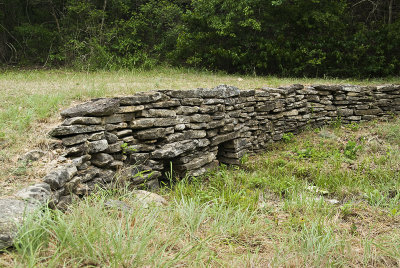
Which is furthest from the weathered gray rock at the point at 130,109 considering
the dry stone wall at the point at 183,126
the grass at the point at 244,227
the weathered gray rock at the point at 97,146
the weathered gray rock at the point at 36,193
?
the weathered gray rock at the point at 36,193

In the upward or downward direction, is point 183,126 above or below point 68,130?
below

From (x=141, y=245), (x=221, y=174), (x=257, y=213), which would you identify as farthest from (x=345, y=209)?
(x=141, y=245)

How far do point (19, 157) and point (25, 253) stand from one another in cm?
137

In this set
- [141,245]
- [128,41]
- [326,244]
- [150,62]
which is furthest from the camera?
[128,41]

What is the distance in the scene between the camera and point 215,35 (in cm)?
1012

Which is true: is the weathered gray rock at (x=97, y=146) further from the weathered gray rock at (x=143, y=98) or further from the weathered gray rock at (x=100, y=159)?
the weathered gray rock at (x=143, y=98)

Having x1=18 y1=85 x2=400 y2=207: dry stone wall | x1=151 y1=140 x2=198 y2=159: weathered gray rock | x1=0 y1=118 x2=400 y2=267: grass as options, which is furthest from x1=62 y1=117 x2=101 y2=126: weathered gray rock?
x1=151 y1=140 x2=198 y2=159: weathered gray rock

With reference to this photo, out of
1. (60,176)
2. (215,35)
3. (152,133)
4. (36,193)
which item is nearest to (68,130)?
(60,176)

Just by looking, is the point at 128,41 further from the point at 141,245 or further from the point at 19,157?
the point at 141,245

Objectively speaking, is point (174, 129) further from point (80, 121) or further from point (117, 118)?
point (80, 121)

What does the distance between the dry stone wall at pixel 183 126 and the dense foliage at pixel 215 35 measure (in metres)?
2.77

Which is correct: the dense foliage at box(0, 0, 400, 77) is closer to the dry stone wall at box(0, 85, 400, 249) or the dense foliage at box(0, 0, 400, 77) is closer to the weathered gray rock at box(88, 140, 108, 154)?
the dry stone wall at box(0, 85, 400, 249)

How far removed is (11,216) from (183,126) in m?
2.98

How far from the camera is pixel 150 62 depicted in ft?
33.6
